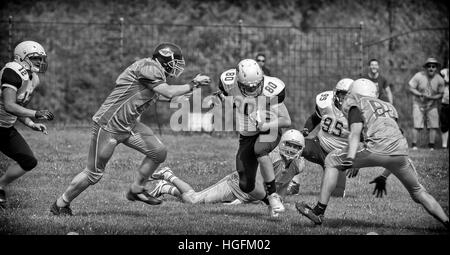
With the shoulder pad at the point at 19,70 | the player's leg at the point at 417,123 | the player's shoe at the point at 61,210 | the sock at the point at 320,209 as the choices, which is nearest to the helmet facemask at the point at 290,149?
the sock at the point at 320,209

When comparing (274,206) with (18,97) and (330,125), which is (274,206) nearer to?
(330,125)

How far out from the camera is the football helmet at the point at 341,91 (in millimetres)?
10594

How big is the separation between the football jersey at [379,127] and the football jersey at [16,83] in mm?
3762

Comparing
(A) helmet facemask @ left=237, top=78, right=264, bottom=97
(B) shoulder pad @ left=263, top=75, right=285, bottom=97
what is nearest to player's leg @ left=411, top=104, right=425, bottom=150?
(B) shoulder pad @ left=263, top=75, right=285, bottom=97

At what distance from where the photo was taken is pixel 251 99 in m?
9.45

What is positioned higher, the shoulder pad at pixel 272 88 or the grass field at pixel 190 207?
the shoulder pad at pixel 272 88

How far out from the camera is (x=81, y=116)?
20.8 metres

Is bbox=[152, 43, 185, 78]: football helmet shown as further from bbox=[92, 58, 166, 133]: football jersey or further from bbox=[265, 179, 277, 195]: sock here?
bbox=[265, 179, 277, 195]: sock

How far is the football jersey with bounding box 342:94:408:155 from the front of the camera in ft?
27.1

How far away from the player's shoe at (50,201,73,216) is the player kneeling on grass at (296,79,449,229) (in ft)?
8.49

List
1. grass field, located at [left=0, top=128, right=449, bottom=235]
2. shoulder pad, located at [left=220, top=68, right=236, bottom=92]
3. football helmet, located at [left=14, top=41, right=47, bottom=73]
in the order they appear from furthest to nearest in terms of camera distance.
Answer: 1. shoulder pad, located at [left=220, top=68, right=236, bottom=92]
2. football helmet, located at [left=14, top=41, right=47, bottom=73]
3. grass field, located at [left=0, top=128, right=449, bottom=235]

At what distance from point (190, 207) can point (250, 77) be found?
1889 millimetres

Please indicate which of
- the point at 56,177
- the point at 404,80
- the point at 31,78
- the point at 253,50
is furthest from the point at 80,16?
the point at 31,78

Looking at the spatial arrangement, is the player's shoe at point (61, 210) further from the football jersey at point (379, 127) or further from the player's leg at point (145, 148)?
the football jersey at point (379, 127)
